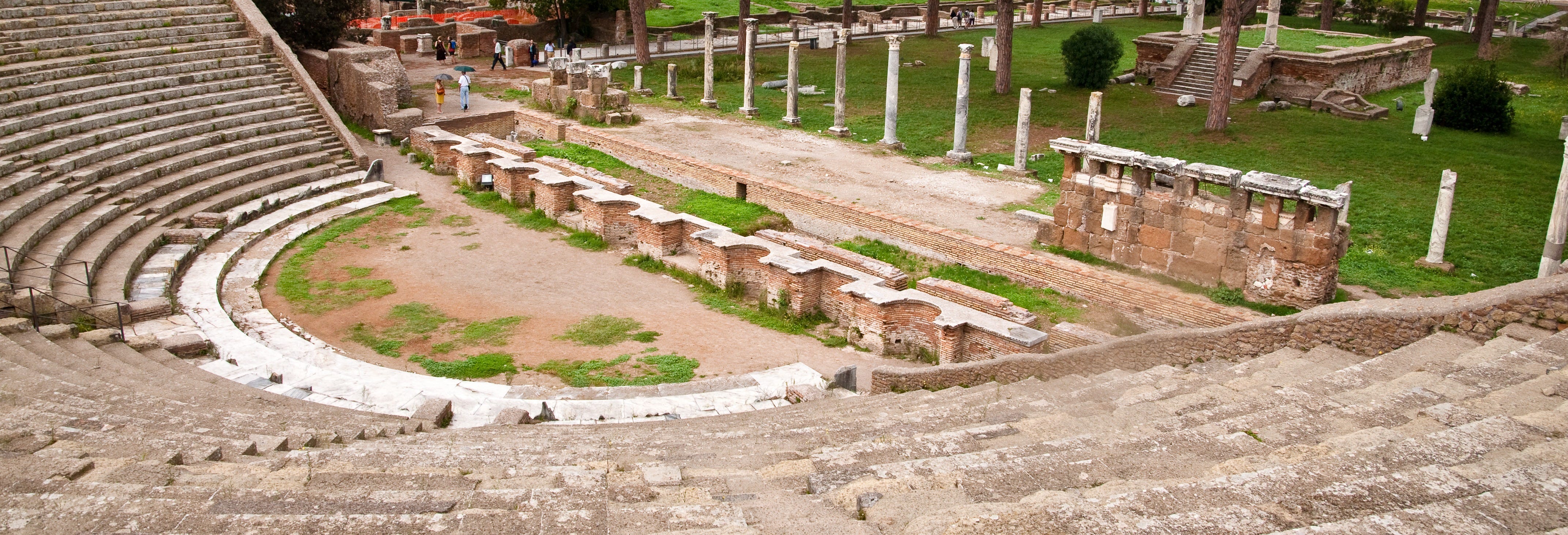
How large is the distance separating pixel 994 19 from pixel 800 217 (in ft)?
108

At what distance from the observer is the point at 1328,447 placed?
23.5 ft

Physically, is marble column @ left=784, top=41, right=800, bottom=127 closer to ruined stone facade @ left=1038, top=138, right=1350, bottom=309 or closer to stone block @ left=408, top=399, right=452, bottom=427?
ruined stone facade @ left=1038, top=138, right=1350, bottom=309

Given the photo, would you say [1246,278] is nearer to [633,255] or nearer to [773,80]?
[633,255]

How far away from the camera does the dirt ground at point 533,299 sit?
14.0 m

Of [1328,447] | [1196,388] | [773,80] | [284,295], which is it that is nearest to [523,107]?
[773,80]

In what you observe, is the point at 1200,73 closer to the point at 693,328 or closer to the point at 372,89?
the point at 693,328

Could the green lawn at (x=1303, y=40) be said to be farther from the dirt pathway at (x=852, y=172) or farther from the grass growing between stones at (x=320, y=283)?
the grass growing between stones at (x=320, y=283)

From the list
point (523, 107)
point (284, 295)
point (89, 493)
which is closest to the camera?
point (89, 493)

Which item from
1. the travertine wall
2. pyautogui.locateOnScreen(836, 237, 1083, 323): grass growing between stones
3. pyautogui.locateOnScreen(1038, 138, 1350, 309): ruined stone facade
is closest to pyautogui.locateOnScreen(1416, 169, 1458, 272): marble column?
pyautogui.locateOnScreen(1038, 138, 1350, 309): ruined stone facade

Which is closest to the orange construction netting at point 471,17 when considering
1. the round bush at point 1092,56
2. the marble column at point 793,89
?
the marble column at point 793,89

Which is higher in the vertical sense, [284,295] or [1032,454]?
[1032,454]

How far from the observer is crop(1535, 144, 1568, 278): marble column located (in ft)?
49.6

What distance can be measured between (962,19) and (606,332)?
3573 centimetres

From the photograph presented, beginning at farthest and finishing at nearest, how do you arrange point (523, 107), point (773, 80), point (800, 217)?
point (773, 80) → point (523, 107) → point (800, 217)
